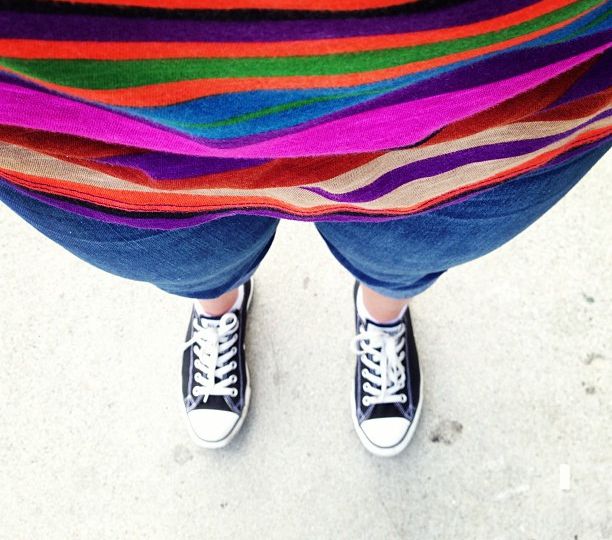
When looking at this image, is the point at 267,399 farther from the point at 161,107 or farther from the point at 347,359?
the point at 161,107

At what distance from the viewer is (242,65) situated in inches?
9.5

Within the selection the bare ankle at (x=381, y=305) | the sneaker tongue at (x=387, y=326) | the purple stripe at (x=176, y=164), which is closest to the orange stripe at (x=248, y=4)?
the purple stripe at (x=176, y=164)

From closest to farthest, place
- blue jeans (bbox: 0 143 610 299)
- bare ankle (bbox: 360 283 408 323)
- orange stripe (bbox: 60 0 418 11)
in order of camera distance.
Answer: orange stripe (bbox: 60 0 418 11), blue jeans (bbox: 0 143 610 299), bare ankle (bbox: 360 283 408 323)

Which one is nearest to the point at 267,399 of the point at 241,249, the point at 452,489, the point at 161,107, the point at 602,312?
the point at 452,489

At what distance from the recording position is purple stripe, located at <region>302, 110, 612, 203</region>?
36 centimetres

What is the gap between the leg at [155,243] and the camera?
44 centimetres

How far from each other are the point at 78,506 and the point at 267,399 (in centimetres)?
34

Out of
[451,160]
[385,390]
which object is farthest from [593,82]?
[385,390]

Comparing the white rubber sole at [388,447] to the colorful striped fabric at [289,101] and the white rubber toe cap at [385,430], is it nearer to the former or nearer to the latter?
the white rubber toe cap at [385,430]

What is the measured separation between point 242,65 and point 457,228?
27cm

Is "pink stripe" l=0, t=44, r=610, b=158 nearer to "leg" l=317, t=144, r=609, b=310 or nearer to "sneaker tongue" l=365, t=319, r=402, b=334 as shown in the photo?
"leg" l=317, t=144, r=609, b=310

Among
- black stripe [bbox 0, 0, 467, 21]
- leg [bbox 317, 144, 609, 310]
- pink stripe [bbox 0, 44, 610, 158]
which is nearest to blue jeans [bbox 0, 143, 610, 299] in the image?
leg [bbox 317, 144, 609, 310]

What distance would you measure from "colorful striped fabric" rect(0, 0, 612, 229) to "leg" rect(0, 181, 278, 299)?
0.03 meters

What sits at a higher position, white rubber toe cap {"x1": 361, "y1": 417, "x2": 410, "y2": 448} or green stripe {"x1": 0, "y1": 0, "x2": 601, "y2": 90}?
green stripe {"x1": 0, "y1": 0, "x2": 601, "y2": 90}
